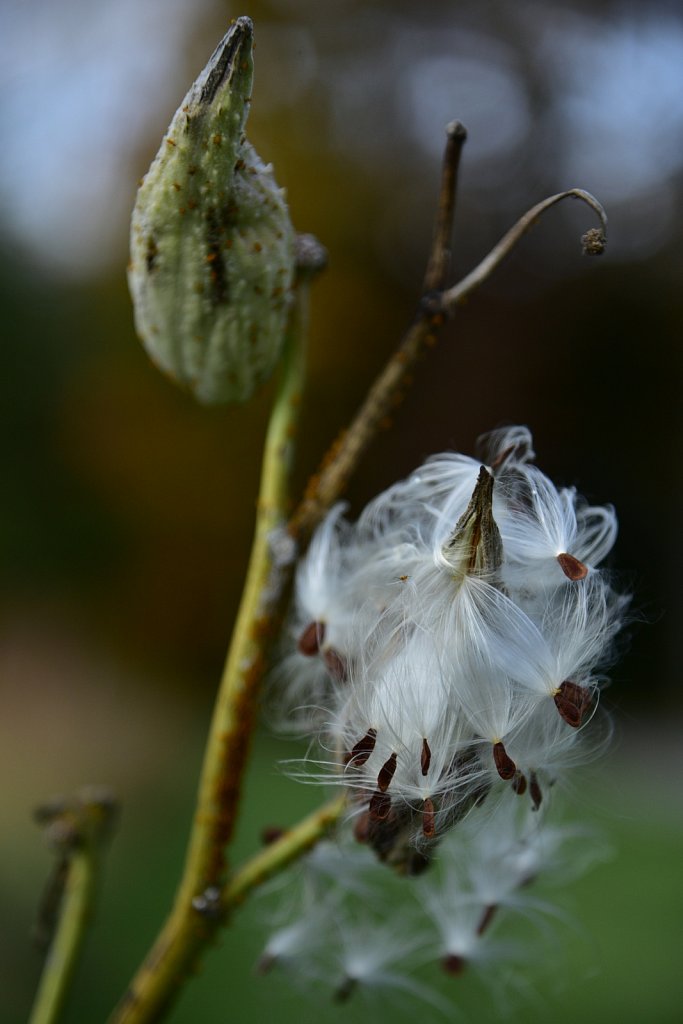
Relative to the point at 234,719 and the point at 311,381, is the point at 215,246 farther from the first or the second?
the point at 311,381

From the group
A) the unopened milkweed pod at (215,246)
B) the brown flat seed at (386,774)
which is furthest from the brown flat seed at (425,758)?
the unopened milkweed pod at (215,246)

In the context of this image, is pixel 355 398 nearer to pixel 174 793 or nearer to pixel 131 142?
pixel 131 142

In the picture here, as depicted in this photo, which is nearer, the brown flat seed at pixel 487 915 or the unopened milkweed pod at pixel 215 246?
the unopened milkweed pod at pixel 215 246

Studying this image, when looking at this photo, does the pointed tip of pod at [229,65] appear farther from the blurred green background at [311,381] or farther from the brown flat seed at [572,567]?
the blurred green background at [311,381]

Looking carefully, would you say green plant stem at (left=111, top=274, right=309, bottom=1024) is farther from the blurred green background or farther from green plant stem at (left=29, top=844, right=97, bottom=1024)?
the blurred green background

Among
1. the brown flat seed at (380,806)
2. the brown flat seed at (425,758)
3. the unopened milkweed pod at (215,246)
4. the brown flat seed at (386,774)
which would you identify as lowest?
the brown flat seed at (380,806)

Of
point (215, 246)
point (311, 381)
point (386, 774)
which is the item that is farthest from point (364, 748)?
point (311, 381)
